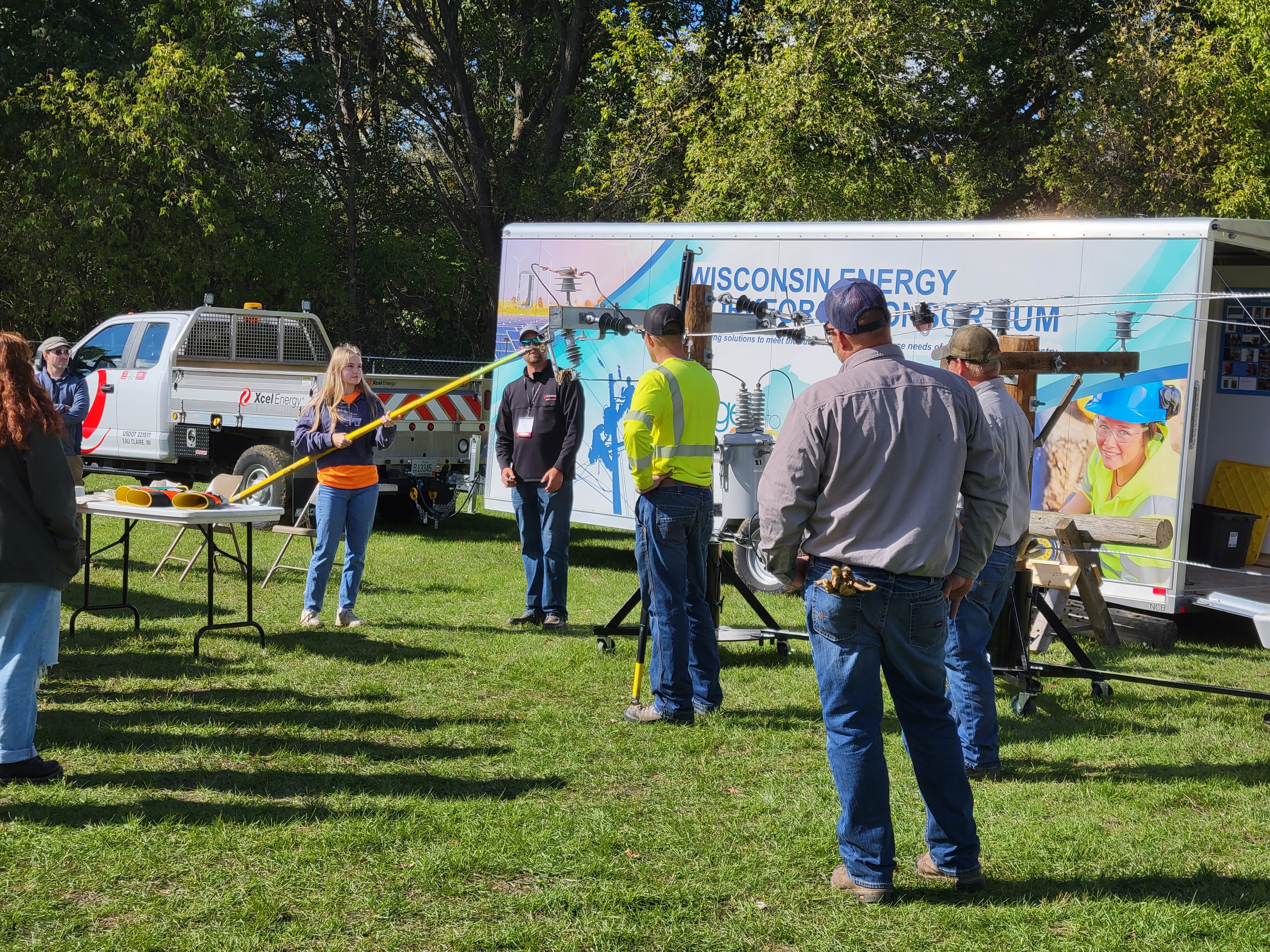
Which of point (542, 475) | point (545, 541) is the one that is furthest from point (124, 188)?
point (545, 541)

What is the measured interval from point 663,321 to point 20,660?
3070mm

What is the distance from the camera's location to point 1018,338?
6.85 metres

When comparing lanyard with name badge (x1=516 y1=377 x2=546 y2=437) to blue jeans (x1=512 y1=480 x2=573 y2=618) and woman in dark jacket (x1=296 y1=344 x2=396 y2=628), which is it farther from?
woman in dark jacket (x1=296 y1=344 x2=396 y2=628)

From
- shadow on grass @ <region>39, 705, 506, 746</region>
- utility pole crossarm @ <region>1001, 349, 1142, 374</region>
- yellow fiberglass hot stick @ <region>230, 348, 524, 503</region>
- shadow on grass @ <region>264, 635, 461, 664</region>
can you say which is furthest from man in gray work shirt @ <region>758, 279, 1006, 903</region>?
shadow on grass @ <region>264, 635, 461, 664</region>

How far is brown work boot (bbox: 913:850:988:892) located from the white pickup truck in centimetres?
838

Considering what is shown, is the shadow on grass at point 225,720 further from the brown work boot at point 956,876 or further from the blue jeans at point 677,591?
the brown work boot at point 956,876

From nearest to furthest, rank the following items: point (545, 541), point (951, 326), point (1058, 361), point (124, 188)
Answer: point (1058, 361)
point (545, 541)
point (951, 326)
point (124, 188)

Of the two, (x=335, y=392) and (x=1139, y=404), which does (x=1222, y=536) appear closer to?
(x=1139, y=404)

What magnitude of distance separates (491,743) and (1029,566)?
10.3 ft

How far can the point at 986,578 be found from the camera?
5223 mm

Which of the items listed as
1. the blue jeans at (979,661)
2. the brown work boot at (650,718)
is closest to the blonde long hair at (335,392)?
the brown work boot at (650,718)

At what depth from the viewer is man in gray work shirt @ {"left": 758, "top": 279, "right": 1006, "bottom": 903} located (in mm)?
3699

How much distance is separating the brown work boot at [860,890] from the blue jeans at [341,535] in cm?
447

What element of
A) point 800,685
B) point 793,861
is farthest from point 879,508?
point 800,685
